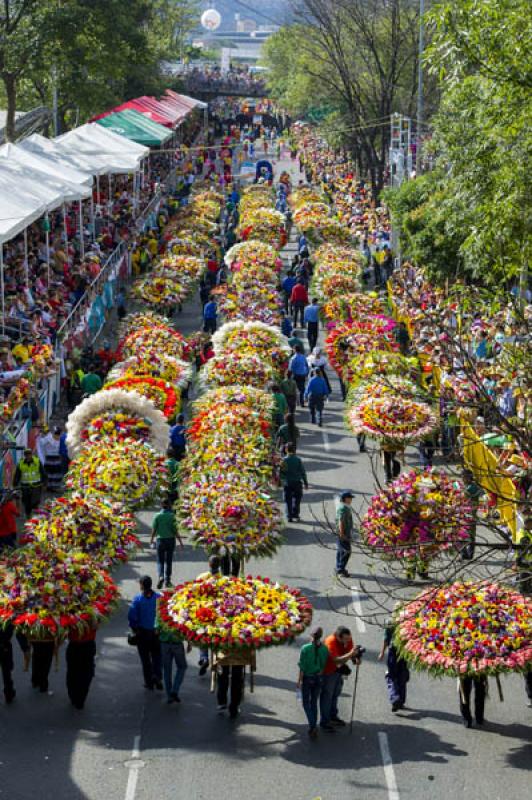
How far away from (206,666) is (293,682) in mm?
1005

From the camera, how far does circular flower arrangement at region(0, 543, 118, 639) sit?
46.9 feet

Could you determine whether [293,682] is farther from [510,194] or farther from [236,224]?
[236,224]

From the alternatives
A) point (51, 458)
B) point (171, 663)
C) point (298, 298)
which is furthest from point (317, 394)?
point (171, 663)

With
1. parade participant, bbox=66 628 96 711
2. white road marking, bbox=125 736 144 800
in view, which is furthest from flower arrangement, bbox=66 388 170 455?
white road marking, bbox=125 736 144 800

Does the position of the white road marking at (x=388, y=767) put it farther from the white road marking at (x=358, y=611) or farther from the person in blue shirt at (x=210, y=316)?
the person in blue shirt at (x=210, y=316)

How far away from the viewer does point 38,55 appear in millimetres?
42656

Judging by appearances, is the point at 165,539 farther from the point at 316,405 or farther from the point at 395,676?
the point at 316,405

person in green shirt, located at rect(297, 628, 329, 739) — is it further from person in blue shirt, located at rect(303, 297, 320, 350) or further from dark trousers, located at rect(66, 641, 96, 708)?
person in blue shirt, located at rect(303, 297, 320, 350)

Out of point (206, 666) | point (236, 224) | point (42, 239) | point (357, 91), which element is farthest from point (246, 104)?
point (206, 666)

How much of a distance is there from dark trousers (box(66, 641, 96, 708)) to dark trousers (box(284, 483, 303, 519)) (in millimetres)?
6825

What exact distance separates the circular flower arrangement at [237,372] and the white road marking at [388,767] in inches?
437

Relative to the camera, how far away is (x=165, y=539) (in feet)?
59.3

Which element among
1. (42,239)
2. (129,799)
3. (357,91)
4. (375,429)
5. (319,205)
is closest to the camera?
(129,799)

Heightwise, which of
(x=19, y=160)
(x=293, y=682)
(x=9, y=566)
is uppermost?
(x=19, y=160)
